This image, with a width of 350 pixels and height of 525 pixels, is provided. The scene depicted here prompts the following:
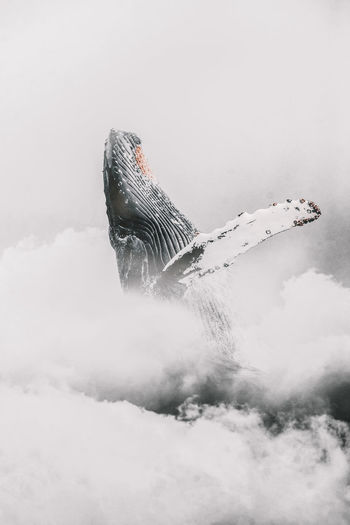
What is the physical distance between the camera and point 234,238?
8.36 ft

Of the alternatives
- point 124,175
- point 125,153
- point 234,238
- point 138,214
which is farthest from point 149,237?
point 234,238

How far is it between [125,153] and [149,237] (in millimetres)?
469

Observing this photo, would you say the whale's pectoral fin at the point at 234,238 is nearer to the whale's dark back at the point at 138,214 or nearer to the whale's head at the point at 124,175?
the whale's dark back at the point at 138,214

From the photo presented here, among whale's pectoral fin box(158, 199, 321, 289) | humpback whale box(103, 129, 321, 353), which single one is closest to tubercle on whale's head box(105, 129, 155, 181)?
humpback whale box(103, 129, 321, 353)

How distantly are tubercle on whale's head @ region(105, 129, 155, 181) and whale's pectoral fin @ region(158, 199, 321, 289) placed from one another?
58cm

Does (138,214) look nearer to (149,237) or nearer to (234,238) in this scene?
(149,237)

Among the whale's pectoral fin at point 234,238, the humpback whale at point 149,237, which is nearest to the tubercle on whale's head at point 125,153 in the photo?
the humpback whale at point 149,237

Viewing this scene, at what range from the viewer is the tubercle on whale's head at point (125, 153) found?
286 cm

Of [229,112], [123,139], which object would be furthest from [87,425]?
[229,112]

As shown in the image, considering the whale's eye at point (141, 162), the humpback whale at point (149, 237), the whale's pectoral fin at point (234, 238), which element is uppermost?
the whale's eye at point (141, 162)

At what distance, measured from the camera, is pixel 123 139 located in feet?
9.54

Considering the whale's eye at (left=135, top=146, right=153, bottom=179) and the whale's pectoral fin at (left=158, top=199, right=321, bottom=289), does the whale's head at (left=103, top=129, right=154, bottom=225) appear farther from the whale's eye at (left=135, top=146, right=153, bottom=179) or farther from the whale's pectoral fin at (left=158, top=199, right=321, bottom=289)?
the whale's pectoral fin at (left=158, top=199, right=321, bottom=289)

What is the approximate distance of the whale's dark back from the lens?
2875 mm

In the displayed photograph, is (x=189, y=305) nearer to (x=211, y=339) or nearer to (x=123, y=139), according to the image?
(x=211, y=339)
